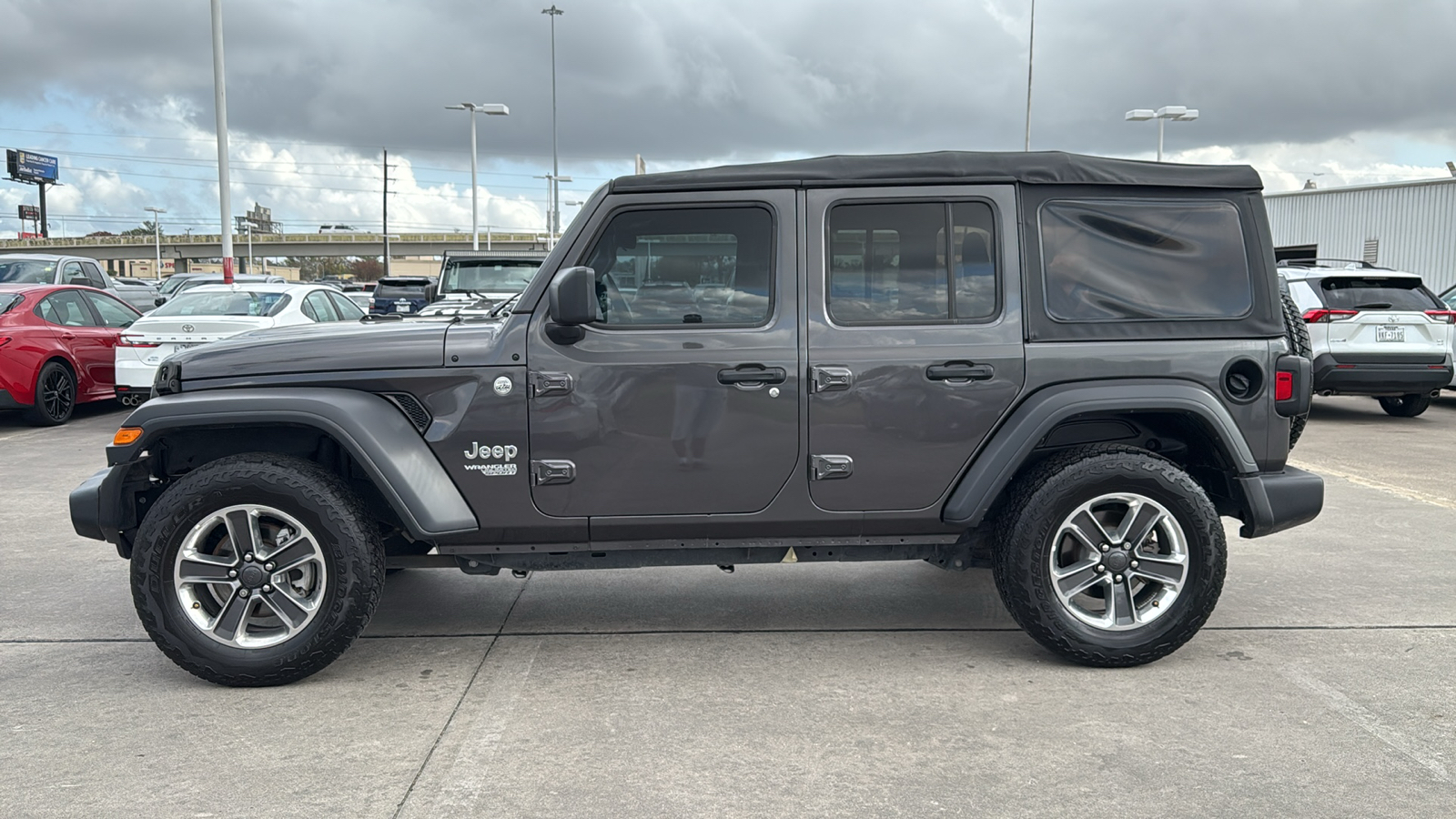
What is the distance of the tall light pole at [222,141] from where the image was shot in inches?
781

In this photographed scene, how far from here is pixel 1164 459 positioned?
14.0 ft

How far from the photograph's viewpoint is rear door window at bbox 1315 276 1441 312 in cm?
1150

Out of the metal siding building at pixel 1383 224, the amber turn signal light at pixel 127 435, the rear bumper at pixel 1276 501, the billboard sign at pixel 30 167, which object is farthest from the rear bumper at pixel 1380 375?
the billboard sign at pixel 30 167

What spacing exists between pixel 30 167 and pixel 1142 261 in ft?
400

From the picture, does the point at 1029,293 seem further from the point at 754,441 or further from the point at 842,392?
the point at 754,441

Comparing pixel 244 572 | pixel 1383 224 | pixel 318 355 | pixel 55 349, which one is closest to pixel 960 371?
pixel 318 355

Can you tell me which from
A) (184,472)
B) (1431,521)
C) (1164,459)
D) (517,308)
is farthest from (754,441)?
(1431,521)

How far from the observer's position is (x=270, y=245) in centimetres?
9900

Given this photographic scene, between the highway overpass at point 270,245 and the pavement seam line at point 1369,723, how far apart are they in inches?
3484

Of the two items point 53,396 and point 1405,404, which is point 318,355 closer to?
point 53,396

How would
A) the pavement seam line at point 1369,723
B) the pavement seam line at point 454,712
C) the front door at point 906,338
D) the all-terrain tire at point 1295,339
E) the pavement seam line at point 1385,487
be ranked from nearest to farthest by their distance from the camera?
the pavement seam line at point 454,712 < the pavement seam line at point 1369,723 < the front door at point 906,338 < the all-terrain tire at point 1295,339 < the pavement seam line at point 1385,487

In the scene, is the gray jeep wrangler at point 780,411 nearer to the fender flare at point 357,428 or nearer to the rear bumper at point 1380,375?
the fender flare at point 357,428

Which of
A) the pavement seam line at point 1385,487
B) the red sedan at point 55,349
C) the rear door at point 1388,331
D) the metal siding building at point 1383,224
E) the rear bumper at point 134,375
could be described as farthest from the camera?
the metal siding building at point 1383,224

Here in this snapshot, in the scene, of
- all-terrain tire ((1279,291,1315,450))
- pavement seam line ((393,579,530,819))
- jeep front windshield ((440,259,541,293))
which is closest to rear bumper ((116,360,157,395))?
jeep front windshield ((440,259,541,293))
